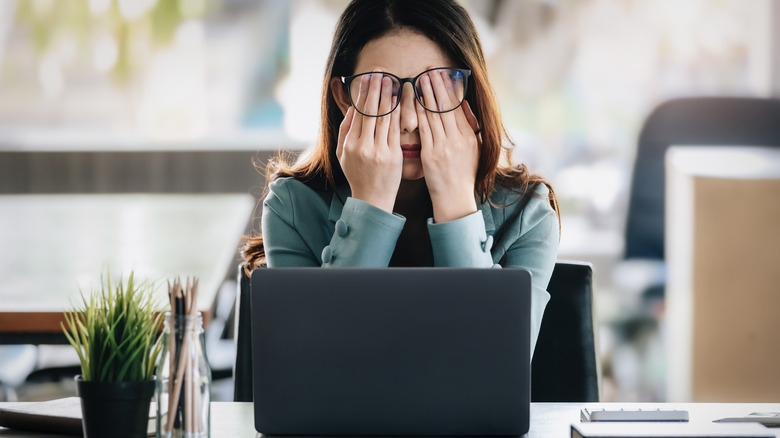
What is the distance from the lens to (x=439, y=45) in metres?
1.22

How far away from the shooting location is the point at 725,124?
8.58 ft

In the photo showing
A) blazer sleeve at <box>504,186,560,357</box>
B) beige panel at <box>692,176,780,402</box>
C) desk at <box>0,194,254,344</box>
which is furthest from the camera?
beige panel at <box>692,176,780,402</box>

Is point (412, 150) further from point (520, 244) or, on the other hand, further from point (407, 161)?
point (520, 244)

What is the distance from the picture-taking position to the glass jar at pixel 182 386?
2.30ft

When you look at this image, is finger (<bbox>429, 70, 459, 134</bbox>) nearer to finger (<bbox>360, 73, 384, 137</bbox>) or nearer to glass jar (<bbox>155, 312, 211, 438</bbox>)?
finger (<bbox>360, 73, 384, 137</bbox>)

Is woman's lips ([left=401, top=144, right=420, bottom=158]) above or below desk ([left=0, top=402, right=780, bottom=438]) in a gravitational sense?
above

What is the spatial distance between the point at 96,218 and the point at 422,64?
2.00 m

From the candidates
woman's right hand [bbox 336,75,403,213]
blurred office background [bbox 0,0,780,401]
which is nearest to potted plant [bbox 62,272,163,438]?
woman's right hand [bbox 336,75,403,213]

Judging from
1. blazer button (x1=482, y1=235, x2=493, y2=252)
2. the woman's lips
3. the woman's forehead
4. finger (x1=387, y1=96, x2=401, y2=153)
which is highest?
the woman's forehead

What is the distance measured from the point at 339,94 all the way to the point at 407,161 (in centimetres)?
17

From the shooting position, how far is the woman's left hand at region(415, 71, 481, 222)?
1165 millimetres

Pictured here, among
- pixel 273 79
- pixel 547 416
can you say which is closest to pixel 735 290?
pixel 547 416

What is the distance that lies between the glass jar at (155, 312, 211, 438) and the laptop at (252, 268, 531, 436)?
Answer: 0.06m

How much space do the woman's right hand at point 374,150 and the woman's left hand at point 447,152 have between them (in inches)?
1.8
